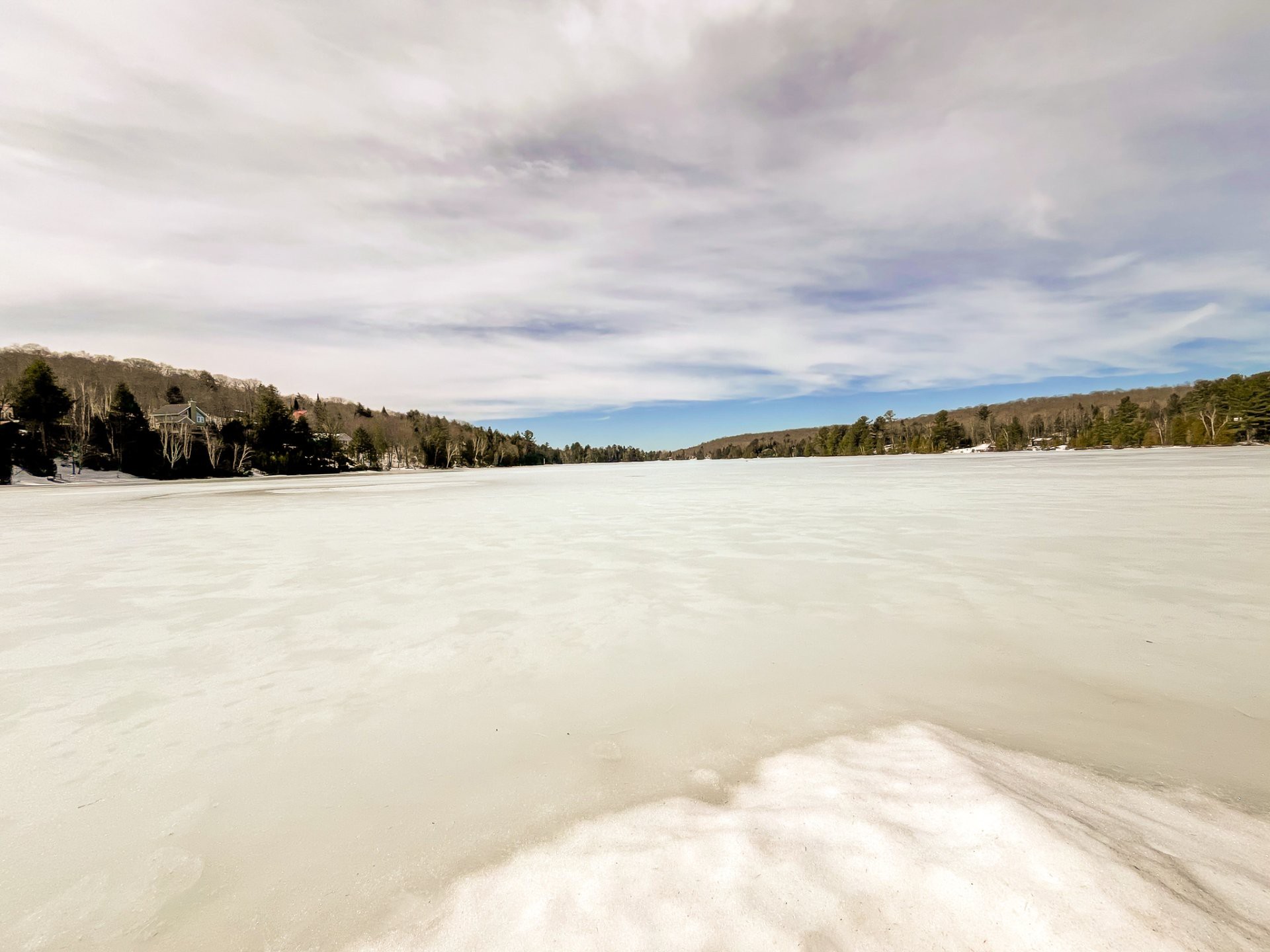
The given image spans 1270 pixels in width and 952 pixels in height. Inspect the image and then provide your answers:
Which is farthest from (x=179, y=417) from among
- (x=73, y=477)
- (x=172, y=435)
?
(x=73, y=477)

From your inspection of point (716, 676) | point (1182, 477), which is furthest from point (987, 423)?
point (716, 676)

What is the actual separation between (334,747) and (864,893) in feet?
9.81

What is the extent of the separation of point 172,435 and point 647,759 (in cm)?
8103

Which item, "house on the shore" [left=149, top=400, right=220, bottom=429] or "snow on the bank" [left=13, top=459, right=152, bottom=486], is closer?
"snow on the bank" [left=13, top=459, right=152, bottom=486]

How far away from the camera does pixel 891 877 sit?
1.94m

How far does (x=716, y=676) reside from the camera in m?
4.02

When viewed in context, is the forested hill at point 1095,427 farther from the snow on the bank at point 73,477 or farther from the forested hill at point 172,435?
the snow on the bank at point 73,477

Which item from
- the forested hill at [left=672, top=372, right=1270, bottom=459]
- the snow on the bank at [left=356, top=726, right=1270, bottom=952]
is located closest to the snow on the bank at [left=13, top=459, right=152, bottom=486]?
the snow on the bank at [left=356, top=726, right=1270, bottom=952]

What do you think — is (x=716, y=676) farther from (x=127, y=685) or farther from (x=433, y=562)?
(x=433, y=562)

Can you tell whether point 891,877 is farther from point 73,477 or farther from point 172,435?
point 172,435

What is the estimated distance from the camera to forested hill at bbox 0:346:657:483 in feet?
152

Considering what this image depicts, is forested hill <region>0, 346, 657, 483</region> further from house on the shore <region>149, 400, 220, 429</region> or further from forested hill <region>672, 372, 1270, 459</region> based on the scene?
forested hill <region>672, 372, 1270, 459</region>

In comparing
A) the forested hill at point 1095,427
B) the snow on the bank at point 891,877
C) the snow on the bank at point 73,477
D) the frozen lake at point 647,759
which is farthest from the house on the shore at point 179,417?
the forested hill at point 1095,427

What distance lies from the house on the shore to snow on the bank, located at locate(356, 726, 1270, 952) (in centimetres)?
8309
